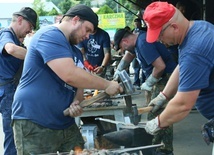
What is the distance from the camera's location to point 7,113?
5.14m

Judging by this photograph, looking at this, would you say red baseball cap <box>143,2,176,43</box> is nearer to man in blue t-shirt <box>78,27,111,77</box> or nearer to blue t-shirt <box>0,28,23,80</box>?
blue t-shirt <box>0,28,23,80</box>

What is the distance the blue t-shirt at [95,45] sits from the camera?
8.12 metres

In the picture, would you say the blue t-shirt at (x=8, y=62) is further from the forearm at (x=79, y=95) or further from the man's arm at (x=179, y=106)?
the man's arm at (x=179, y=106)

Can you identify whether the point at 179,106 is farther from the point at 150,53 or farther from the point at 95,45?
the point at 95,45

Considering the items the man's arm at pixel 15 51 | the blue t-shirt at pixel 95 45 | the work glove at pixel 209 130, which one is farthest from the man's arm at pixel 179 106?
the blue t-shirt at pixel 95 45

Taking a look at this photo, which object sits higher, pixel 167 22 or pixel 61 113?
pixel 167 22

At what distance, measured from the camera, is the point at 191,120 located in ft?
27.5

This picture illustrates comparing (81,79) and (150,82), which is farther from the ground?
(81,79)

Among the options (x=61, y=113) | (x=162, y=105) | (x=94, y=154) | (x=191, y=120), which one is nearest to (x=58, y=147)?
(x=61, y=113)

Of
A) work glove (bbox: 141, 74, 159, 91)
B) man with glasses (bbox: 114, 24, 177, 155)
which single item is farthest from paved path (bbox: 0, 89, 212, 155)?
work glove (bbox: 141, 74, 159, 91)

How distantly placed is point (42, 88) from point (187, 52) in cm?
132

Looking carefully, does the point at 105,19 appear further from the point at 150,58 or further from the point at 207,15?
the point at 150,58

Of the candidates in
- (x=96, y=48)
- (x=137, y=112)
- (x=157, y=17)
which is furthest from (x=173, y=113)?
(x=96, y=48)

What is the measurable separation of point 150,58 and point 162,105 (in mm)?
1364
